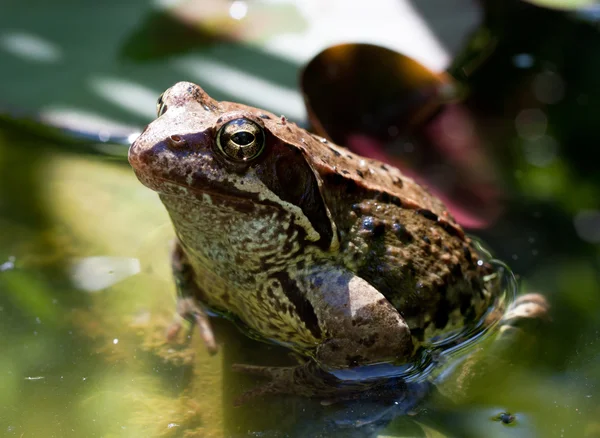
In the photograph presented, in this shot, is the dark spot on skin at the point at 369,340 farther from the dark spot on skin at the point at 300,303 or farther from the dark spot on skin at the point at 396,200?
the dark spot on skin at the point at 396,200

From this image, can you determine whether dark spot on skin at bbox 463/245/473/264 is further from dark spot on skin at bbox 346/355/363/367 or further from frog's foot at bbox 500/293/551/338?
dark spot on skin at bbox 346/355/363/367

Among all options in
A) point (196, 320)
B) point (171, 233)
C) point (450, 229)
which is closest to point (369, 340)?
point (450, 229)

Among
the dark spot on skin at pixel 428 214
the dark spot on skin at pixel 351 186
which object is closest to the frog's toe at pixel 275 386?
the dark spot on skin at pixel 351 186

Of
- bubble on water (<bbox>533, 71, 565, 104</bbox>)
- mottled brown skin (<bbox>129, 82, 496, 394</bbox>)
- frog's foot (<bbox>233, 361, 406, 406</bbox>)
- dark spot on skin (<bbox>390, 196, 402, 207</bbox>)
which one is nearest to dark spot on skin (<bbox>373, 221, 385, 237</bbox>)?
mottled brown skin (<bbox>129, 82, 496, 394</bbox>)

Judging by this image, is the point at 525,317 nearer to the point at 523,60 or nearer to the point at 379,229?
the point at 379,229

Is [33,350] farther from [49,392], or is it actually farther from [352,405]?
[352,405]

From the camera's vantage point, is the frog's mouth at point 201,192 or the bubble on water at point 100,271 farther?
the bubble on water at point 100,271

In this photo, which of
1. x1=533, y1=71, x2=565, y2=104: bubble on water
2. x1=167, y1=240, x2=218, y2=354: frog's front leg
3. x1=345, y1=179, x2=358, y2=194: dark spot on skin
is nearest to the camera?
x1=345, y1=179, x2=358, y2=194: dark spot on skin

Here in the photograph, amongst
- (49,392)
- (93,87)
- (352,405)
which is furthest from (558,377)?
(93,87)
